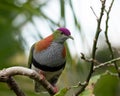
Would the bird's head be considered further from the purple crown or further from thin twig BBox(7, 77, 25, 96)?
thin twig BBox(7, 77, 25, 96)

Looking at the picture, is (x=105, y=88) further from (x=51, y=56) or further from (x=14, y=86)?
(x=14, y=86)

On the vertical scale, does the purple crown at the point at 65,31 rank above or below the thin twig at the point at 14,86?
below

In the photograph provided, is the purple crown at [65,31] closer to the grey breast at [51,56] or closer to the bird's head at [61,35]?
the bird's head at [61,35]

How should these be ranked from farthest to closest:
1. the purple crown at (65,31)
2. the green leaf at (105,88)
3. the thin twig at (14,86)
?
the purple crown at (65,31)
the green leaf at (105,88)
the thin twig at (14,86)

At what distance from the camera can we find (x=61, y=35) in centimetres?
289

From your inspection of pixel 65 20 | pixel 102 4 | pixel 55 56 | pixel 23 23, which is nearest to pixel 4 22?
pixel 23 23

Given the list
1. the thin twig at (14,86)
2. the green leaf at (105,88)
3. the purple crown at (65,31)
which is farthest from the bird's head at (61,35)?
the thin twig at (14,86)

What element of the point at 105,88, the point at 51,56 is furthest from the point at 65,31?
the point at 105,88

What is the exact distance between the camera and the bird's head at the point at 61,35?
2822 mm

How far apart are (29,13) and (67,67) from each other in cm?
42

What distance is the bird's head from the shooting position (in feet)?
9.26

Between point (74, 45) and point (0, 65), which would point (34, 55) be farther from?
point (74, 45)

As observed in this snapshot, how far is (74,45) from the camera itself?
2572 millimetres

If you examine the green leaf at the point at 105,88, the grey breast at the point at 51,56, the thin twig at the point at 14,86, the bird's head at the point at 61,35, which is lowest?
the green leaf at the point at 105,88
